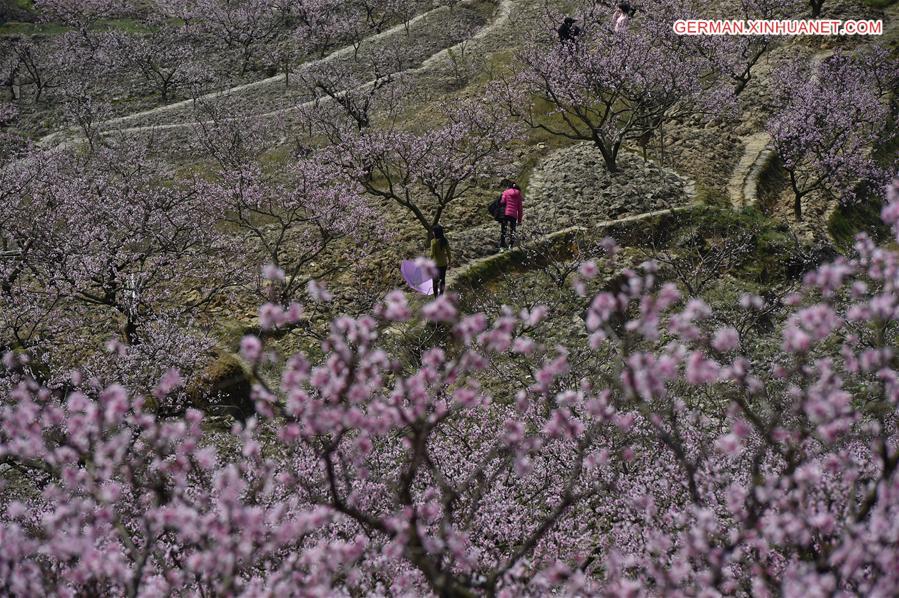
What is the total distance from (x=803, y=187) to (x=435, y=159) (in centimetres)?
1355

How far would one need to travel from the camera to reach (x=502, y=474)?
1184 centimetres

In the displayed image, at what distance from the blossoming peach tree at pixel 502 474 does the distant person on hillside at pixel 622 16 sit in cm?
1880

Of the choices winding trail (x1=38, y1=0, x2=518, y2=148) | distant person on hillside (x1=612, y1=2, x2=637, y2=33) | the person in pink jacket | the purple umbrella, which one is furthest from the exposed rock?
distant person on hillside (x1=612, y1=2, x2=637, y2=33)

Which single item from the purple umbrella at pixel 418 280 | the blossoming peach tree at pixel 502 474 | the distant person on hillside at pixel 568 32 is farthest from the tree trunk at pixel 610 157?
the purple umbrella at pixel 418 280

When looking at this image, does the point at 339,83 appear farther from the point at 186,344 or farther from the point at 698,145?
the point at 186,344

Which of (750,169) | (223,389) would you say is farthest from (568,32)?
(223,389)

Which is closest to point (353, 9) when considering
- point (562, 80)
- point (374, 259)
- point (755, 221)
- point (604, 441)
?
point (562, 80)

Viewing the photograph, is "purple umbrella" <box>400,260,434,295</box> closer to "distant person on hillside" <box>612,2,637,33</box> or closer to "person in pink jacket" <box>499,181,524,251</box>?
"person in pink jacket" <box>499,181,524,251</box>

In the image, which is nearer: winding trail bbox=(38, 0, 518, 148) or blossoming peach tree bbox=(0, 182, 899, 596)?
blossoming peach tree bbox=(0, 182, 899, 596)

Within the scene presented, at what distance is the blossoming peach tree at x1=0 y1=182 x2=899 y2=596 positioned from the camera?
4.96 metres

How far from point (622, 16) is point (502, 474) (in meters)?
29.4

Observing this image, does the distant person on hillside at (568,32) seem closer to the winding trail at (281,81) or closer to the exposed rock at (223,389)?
the winding trail at (281,81)

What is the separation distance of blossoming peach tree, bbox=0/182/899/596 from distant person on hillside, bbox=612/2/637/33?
18.8 metres

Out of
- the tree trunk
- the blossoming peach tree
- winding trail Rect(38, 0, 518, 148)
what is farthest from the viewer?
winding trail Rect(38, 0, 518, 148)
